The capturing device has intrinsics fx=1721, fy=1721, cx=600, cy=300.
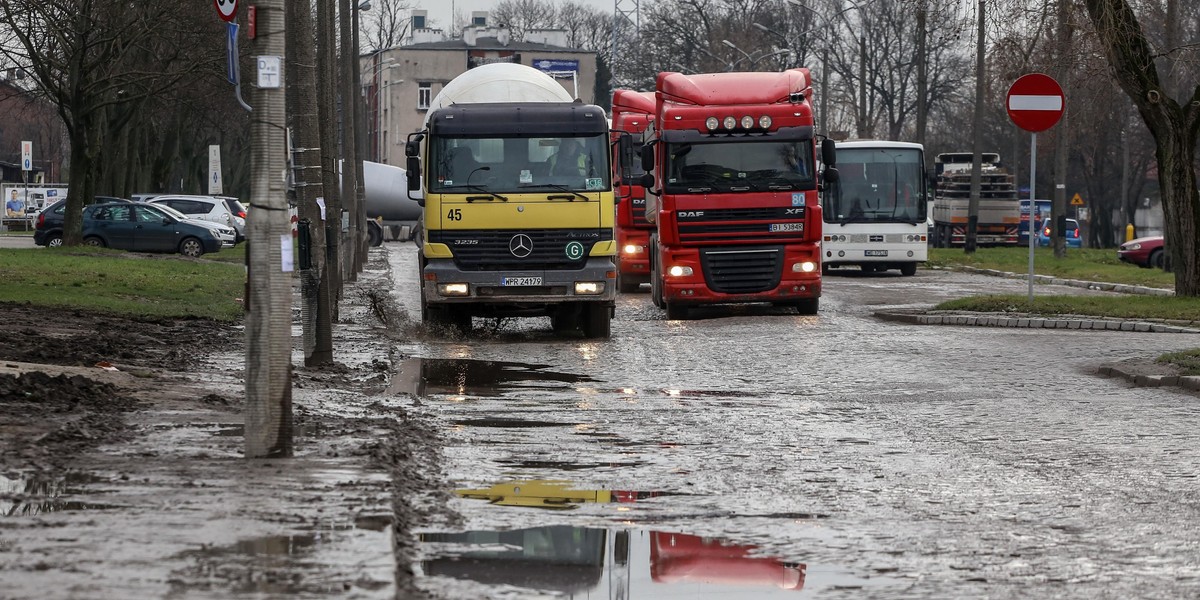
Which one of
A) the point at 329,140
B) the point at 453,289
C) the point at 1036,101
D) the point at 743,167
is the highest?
the point at 1036,101

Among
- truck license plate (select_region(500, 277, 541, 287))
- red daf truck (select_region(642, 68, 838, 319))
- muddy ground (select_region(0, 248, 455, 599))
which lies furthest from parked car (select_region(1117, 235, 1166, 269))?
muddy ground (select_region(0, 248, 455, 599))

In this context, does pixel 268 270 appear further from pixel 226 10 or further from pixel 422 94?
pixel 422 94

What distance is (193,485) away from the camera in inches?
337

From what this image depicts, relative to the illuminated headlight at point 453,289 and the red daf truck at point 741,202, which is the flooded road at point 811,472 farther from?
the red daf truck at point 741,202

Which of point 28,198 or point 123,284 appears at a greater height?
point 28,198

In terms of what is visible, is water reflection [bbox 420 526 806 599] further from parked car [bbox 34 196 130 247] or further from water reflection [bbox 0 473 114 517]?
parked car [bbox 34 196 130 247]

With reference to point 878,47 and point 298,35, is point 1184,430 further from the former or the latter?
point 878,47

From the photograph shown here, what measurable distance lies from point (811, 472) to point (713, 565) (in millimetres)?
2752

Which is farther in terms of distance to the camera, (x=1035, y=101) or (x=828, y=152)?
(x=828, y=152)

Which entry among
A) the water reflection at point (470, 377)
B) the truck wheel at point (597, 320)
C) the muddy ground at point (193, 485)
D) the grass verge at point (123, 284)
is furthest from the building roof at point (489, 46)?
the muddy ground at point (193, 485)

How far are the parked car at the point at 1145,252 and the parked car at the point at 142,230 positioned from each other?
24394 mm

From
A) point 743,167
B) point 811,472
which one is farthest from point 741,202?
point 811,472

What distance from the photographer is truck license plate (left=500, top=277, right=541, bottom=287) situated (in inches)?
803

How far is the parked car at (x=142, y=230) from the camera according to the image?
4634 cm
